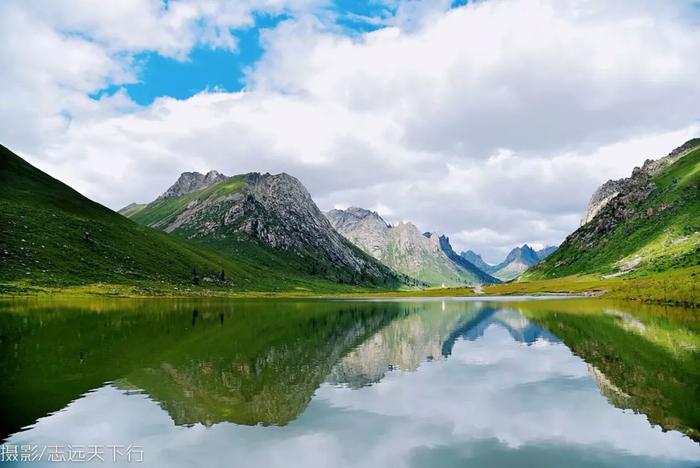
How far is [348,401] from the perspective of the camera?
31531 mm

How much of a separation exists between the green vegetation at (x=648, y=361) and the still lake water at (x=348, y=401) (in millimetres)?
208

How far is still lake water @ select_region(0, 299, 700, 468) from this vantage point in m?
21.5

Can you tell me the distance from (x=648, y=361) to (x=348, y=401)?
3007 cm

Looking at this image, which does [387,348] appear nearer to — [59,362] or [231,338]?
[231,338]

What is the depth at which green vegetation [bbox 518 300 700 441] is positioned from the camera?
2780 centimetres

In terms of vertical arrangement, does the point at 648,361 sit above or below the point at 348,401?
above

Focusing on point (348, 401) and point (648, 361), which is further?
point (648, 361)

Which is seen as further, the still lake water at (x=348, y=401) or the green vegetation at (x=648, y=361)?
the green vegetation at (x=648, y=361)

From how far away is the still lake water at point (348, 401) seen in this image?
21.5 m

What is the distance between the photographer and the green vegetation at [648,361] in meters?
27.8

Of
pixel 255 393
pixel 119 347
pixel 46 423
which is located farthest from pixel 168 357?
pixel 46 423

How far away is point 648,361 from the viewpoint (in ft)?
142

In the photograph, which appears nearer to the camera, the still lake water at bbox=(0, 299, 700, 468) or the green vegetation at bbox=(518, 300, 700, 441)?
the still lake water at bbox=(0, 299, 700, 468)

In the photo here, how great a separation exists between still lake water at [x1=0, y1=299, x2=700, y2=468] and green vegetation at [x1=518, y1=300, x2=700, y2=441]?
0.21m
